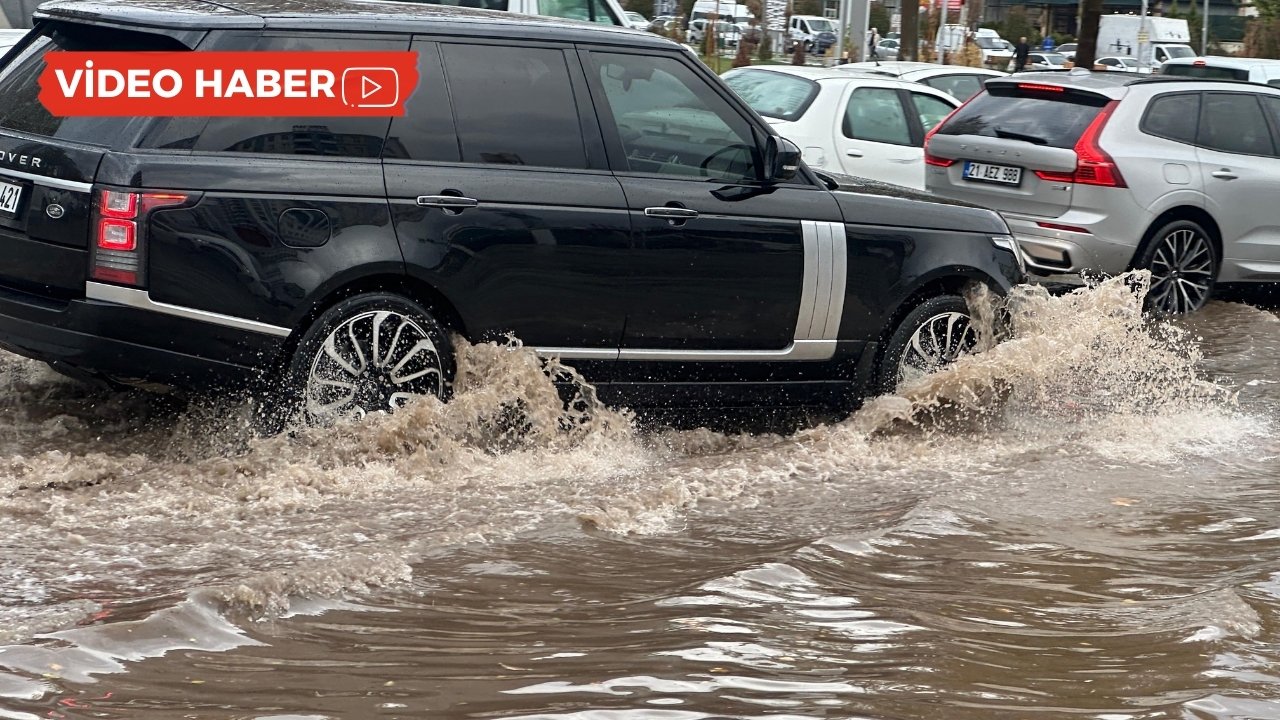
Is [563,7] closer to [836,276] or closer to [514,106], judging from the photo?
[836,276]

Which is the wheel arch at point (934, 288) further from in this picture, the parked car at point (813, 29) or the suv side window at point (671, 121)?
the parked car at point (813, 29)

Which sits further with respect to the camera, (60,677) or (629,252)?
(629,252)

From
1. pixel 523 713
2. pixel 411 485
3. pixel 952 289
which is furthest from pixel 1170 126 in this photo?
pixel 523 713

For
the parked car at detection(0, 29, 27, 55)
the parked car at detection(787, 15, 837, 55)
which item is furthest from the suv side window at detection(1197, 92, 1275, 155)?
the parked car at detection(787, 15, 837, 55)

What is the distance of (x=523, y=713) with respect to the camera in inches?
146

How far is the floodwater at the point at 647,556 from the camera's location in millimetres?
3930

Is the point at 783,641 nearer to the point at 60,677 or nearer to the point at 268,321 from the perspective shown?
the point at 60,677

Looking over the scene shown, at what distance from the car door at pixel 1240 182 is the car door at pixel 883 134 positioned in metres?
2.69

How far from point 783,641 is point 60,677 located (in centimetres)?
182

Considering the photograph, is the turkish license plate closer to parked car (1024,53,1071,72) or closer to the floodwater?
the floodwater

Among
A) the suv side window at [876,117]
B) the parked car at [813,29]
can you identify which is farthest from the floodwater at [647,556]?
the parked car at [813,29]

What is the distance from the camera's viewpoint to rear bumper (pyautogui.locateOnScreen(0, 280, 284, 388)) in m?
5.61

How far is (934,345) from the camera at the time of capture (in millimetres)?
7301

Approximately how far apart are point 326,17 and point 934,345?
9.95ft
